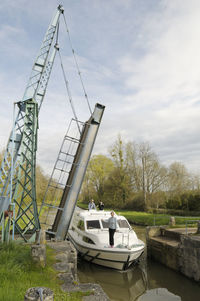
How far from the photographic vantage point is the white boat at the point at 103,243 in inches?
376

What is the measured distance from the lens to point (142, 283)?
9.37m

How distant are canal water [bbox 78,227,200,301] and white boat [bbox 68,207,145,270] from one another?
0.44 m

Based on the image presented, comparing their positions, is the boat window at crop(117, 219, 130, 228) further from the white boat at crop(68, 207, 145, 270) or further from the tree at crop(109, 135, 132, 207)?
the tree at crop(109, 135, 132, 207)

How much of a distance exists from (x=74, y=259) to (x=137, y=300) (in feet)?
8.72

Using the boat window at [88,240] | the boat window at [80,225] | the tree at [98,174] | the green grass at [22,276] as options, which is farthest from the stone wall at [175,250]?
the tree at [98,174]

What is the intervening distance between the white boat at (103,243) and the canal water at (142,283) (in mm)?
438

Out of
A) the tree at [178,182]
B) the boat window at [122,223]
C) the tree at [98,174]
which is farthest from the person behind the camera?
the tree at [98,174]

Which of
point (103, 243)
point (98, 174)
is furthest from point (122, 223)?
point (98, 174)

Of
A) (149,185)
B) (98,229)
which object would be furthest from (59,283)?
(149,185)

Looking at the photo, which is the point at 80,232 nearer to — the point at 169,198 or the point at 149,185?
the point at 169,198

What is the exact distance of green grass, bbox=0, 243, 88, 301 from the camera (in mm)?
4297

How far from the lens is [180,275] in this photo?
991 centimetres

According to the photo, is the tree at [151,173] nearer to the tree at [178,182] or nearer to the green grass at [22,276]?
the tree at [178,182]

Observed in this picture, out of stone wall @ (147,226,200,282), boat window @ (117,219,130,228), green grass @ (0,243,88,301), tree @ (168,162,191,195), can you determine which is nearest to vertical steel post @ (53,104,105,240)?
boat window @ (117,219,130,228)
